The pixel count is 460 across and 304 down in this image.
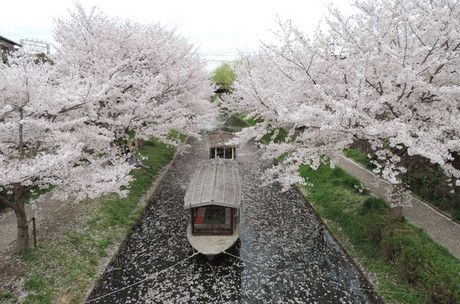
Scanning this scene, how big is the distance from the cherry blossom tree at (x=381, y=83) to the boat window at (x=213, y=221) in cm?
360

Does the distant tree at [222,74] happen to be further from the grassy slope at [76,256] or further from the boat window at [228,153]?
the grassy slope at [76,256]

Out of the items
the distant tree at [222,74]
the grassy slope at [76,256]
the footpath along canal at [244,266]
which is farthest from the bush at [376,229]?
the distant tree at [222,74]

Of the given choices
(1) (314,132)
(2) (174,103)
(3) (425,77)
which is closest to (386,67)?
(3) (425,77)

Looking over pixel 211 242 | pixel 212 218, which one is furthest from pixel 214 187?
pixel 211 242

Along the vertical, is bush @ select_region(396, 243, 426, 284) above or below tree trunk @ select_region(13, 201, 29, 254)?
below

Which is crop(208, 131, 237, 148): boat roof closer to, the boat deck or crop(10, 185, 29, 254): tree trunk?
the boat deck

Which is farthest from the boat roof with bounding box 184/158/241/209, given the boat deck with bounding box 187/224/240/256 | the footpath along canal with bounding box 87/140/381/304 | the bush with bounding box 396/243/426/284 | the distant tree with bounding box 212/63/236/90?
the distant tree with bounding box 212/63/236/90

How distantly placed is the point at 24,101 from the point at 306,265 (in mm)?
12666

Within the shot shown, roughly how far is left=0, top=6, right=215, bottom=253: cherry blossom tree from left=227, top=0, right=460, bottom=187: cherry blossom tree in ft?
23.0

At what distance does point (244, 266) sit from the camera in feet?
51.3

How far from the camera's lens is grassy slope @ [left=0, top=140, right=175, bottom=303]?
12812mm

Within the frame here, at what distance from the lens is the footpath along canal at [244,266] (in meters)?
13.6

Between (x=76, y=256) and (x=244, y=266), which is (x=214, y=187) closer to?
(x=244, y=266)

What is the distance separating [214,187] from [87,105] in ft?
22.7
